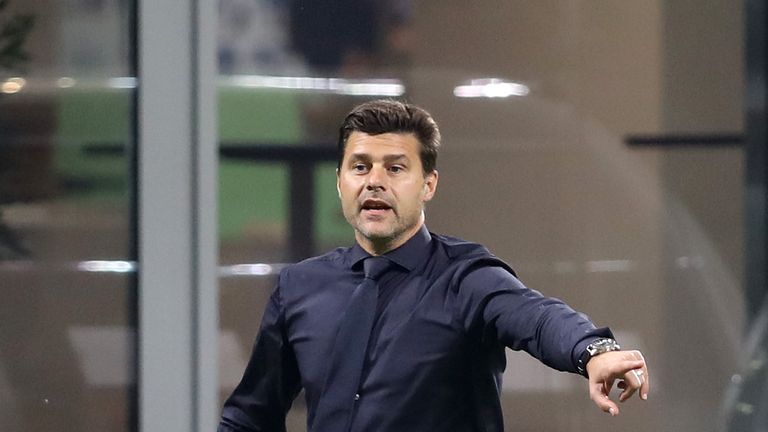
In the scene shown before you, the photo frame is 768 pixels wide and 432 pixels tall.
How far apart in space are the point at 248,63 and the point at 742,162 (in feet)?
6.34

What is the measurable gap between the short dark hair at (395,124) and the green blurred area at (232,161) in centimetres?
254

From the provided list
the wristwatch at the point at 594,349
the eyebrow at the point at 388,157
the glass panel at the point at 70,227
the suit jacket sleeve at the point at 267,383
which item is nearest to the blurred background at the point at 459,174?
the glass panel at the point at 70,227

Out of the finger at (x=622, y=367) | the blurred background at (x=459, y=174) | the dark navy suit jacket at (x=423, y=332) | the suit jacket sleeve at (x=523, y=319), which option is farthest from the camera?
the blurred background at (x=459, y=174)

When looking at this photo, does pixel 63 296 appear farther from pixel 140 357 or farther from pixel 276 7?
pixel 276 7

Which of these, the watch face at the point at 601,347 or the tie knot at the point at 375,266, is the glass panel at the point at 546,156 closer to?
the tie knot at the point at 375,266

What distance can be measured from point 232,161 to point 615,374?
3198 mm

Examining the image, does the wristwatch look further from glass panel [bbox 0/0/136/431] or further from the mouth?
glass panel [bbox 0/0/136/431]

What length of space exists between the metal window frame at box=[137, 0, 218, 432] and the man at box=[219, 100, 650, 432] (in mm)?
2433

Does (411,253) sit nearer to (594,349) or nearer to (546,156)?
(594,349)

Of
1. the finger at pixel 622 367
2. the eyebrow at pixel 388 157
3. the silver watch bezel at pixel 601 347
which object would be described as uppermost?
the eyebrow at pixel 388 157

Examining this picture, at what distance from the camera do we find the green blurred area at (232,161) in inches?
209

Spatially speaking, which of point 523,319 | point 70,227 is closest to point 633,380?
point 523,319

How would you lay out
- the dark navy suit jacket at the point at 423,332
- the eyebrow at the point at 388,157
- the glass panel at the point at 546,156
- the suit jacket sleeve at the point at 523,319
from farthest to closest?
the glass panel at the point at 546,156
the eyebrow at the point at 388,157
the dark navy suit jacket at the point at 423,332
the suit jacket sleeve at the point at 523,319

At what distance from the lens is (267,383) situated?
9.58ft
